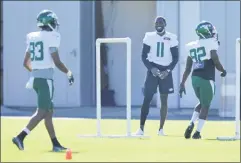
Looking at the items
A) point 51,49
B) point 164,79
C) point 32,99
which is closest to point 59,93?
point 32,99

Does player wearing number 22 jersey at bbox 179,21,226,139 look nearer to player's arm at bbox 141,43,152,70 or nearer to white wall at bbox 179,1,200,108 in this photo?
player's arm at bbox 141,43,152,70

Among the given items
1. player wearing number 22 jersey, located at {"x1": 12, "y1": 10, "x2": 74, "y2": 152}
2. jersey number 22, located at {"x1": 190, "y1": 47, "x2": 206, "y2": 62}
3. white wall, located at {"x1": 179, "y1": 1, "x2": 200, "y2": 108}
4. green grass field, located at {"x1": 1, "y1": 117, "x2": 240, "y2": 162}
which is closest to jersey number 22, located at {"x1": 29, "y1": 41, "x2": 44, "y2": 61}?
player wearing number 22 jersey, located at {"x1": 12, "y1": 10, "x2": 74, "y2": 152}

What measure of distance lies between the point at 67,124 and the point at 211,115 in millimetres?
4987

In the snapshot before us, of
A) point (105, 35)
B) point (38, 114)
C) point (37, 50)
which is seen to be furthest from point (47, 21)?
point (105, 35)

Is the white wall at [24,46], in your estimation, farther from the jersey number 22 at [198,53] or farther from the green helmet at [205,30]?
the green helmet at [205,30]

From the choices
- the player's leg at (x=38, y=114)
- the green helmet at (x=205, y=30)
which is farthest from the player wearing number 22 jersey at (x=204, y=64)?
the player's leg at (x=38, y=114)

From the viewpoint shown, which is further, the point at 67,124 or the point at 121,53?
the point at 121,53

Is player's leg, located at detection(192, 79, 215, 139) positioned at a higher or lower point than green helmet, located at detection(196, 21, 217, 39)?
lower

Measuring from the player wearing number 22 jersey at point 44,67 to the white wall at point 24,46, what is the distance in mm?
11228

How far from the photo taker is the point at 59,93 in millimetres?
21047

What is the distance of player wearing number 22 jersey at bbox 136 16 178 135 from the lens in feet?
38.6

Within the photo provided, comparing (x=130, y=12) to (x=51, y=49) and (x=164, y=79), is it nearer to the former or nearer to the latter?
(x=164, y=79)

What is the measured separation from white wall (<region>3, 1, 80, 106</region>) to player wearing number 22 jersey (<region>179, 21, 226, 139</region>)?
10.1 meters

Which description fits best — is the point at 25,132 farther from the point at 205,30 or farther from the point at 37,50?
the point at 205,30
